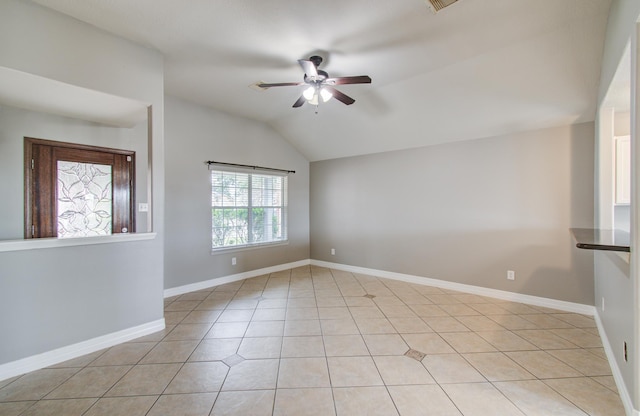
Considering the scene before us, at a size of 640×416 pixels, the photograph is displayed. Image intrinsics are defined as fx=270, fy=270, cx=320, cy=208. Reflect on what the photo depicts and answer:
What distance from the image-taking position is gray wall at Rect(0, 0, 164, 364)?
2111 millimetres

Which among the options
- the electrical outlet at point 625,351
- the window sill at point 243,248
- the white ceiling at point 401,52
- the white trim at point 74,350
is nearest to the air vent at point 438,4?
the white ceiling at point 401,52

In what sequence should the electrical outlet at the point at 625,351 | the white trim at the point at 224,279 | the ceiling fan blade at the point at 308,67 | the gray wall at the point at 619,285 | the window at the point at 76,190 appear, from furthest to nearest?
1. the white trim at the point at 224,279
2. the window at the point at 76,190
3. the ceiling fan blade at the point at 308,67
4. the electrical outlet at the point at 625,351
5. the gray wall at the point at 619,285

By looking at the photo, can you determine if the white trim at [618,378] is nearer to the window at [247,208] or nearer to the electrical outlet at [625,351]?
the electrical outlet at [625,351]

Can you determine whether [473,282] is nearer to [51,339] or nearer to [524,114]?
[524,114]

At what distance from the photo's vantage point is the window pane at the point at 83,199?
3.10 metres

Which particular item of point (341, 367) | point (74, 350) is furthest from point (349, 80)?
point (74, 350)

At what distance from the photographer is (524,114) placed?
339cm

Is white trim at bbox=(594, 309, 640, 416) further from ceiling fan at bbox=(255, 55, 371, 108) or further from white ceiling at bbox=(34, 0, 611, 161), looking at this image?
ceiling fan at bbox=(255, 55, 371, 108)

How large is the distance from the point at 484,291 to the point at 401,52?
3404mm

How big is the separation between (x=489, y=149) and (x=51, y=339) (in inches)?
210

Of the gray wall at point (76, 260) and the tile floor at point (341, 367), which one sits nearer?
the tile floor at point (341, 367)

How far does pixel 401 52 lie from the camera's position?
2.82 m

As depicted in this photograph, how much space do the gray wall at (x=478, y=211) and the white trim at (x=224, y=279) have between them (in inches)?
42.2

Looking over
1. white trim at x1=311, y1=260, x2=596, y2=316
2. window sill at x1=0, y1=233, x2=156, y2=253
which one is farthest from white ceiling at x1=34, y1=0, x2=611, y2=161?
white trim at x1=311, y1=260, x2=596, y2=316
